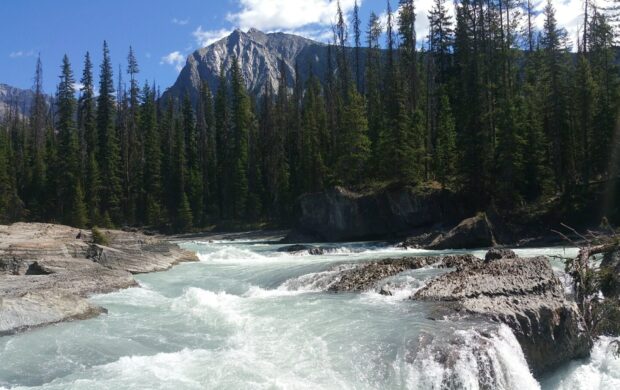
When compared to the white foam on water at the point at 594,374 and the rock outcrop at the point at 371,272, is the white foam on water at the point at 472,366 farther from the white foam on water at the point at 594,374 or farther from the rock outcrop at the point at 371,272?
the rock outcrop at the point at 371,272

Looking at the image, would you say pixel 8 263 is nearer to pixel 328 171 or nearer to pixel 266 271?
pixel 266 271

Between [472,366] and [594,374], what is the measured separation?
3340 mm

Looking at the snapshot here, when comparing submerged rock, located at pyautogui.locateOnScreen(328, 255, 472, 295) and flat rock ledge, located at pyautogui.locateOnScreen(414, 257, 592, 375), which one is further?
submerged rock, located at pyautogui.locateOnScreen(328, 255, 472, 295)

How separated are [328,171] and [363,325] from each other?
127ft

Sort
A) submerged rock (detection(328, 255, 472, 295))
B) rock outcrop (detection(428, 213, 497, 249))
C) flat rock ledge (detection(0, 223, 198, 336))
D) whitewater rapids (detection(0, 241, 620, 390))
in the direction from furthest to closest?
rock outcrop (detection(428, 213, 497, 249))
submerged rock (detection(328, 255, 472, 295))
flat rock ledge (detection(0, 223, 198, 336))
whitewater rapids (detection(0, 241, 620, 390))

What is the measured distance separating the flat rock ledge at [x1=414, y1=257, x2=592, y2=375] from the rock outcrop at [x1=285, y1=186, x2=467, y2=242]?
23.6 meters

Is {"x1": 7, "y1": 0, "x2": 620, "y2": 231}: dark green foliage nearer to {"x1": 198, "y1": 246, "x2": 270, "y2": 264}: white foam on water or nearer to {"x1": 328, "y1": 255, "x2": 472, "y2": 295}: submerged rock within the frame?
{"x1": 198, "y1": 246, "x2": 270, "y2": 264}: white foam on water

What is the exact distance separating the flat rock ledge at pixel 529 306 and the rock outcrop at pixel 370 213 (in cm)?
2357

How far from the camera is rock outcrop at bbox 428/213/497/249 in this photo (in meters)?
32.1

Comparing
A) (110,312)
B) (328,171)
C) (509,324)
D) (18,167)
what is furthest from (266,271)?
(18,167)

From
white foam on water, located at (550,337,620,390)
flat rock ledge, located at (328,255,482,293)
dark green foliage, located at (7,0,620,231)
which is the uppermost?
dark green foliage, located at (7,0,620,231)

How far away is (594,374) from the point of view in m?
11.4

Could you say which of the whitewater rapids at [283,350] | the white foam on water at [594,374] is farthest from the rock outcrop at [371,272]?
the white foam on water at [594,374]

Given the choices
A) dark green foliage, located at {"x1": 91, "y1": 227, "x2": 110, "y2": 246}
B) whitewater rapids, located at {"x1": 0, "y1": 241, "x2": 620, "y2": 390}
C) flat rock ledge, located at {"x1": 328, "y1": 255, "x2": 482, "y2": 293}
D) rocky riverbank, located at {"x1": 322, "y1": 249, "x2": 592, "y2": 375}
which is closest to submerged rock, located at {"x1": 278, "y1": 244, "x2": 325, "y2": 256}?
flat rock ledge, located at {"x1": 328, "y1": 255, "x2": 482, "y2": 293}
